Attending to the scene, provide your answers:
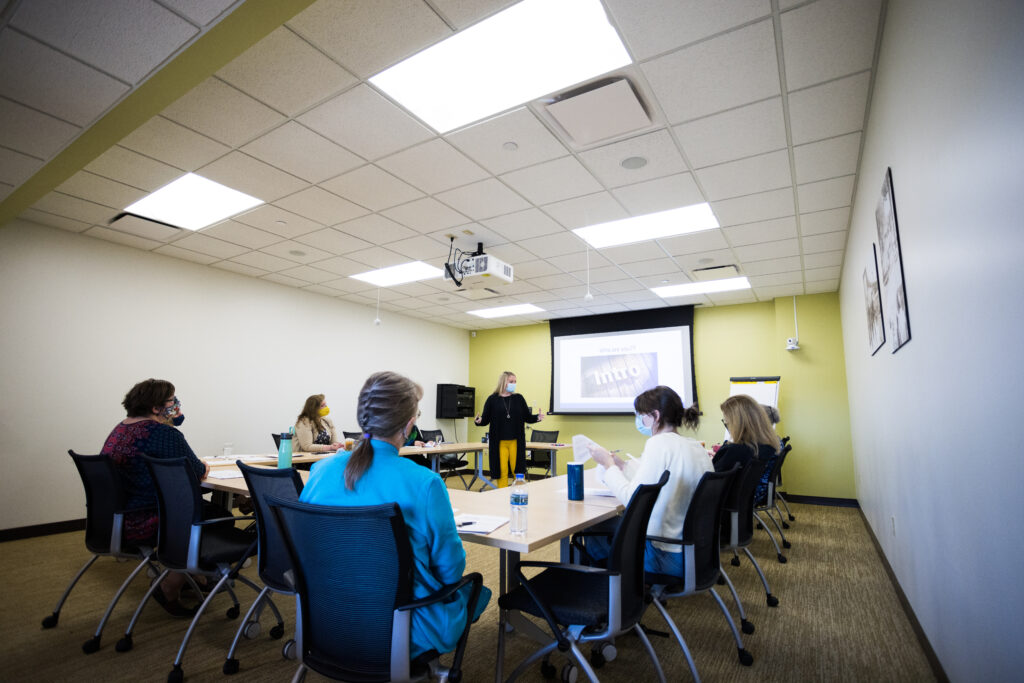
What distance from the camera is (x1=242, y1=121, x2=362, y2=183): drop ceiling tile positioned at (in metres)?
3.16

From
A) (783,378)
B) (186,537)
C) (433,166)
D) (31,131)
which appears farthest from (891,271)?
(783,378)

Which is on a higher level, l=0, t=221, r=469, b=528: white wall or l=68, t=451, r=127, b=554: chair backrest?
l=0, t=221, r=469, b=528: white wall

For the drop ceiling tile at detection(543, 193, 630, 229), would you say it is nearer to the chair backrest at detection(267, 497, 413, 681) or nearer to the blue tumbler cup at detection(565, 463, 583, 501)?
the blue tumbler cup at detection(565, 463, 583, 501)

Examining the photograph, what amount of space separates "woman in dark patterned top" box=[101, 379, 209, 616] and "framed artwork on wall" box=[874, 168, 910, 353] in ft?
11.9

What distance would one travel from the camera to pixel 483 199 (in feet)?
13.4

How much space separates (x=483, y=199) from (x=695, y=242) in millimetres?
2352

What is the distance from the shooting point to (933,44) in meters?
1.55

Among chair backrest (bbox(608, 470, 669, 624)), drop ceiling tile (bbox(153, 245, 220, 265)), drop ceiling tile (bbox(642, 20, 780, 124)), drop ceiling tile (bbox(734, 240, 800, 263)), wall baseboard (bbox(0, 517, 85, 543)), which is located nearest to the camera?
chair backrest (bbox(608, 470, 669, 624))

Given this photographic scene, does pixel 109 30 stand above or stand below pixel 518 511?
above

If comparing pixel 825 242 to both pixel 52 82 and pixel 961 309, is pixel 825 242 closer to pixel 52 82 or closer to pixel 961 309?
pixel 961 309

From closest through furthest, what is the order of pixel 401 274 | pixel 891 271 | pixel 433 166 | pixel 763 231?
pixel 891 271, pixel 433 166, pixel 763 231, pixel 401 274

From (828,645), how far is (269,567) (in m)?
2.74

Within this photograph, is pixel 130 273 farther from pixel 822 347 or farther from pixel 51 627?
pixel 822 347

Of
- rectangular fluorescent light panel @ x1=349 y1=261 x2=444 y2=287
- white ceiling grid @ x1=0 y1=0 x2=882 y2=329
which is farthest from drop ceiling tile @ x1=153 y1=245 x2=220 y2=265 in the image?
rectangular fluorescent light panel @ x1=349 y1=261 x2=444 y2=287
